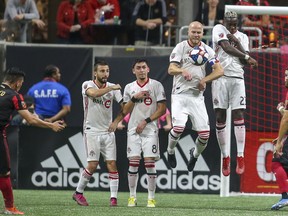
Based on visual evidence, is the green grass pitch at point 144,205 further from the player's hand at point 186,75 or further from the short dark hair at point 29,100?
the player's hand at point 186,75

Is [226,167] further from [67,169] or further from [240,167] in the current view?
[67,169]

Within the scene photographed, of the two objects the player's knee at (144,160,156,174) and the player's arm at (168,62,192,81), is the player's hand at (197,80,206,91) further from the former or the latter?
the player's knee at (144,160,156,174)

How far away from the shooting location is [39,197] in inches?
836

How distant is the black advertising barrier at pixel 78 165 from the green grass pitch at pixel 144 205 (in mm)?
513

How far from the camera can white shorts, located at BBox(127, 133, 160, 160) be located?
63.1ft

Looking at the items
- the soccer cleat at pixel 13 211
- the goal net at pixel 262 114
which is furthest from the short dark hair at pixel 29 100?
the soccer cleat at pixel 13 211

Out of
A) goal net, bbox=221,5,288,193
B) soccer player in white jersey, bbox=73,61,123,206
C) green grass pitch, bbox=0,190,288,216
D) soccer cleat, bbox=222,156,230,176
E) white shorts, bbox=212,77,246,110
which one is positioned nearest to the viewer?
green grass pitch, bbox=0,190,288,216

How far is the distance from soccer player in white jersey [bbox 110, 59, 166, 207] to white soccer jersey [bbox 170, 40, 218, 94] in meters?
0.40

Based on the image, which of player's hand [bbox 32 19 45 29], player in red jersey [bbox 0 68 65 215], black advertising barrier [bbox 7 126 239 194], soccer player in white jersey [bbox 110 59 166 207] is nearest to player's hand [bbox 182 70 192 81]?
soccer player in white jersey [bbox 110 59 166 207]

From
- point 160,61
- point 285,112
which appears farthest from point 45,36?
point 285,112

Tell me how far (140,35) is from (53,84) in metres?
2.75

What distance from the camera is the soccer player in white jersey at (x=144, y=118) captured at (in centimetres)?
1920

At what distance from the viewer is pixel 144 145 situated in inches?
758

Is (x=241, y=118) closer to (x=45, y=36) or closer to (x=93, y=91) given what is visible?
(x=93, y=91)
